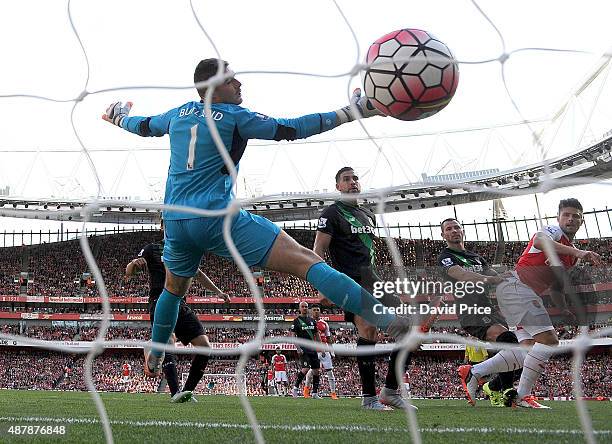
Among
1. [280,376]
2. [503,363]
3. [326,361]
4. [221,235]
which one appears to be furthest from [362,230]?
[280,376]

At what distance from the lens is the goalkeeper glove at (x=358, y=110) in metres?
3.06

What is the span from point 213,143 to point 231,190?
28 centimetres

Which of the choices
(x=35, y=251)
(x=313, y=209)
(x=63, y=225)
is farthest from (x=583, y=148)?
(x=63, y=225)

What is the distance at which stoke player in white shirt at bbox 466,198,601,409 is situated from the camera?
4.22 m

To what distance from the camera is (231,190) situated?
3109 mm

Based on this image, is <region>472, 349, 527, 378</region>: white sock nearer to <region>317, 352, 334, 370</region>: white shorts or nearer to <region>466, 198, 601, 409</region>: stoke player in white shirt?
<region>466, 198, 601, 409</region>: stoke player in white shirt

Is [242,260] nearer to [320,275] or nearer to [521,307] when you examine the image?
[320,275]

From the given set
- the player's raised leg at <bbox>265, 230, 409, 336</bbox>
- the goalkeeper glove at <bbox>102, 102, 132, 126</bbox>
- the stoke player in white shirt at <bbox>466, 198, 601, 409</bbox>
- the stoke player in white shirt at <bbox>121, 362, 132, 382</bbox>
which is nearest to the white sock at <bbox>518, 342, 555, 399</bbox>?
the stoke player in white shirt at <bbox>466, 198, 601, 409</bbox>

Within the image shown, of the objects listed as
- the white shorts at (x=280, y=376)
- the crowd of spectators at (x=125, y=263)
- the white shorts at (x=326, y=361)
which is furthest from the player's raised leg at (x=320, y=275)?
the crowd of spectators at (x=125, y=263)

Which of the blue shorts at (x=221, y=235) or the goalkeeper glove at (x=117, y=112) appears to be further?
the goalkeeper glove at (x=117, y=112)

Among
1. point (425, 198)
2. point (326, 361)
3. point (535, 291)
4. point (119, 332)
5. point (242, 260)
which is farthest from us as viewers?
point (119, 332)

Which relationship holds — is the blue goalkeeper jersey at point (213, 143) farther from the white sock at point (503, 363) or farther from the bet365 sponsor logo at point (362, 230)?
the white sock at point (503, 363)

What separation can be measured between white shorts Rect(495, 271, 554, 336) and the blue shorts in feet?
7.47

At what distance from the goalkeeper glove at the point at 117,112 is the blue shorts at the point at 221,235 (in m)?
0.86
